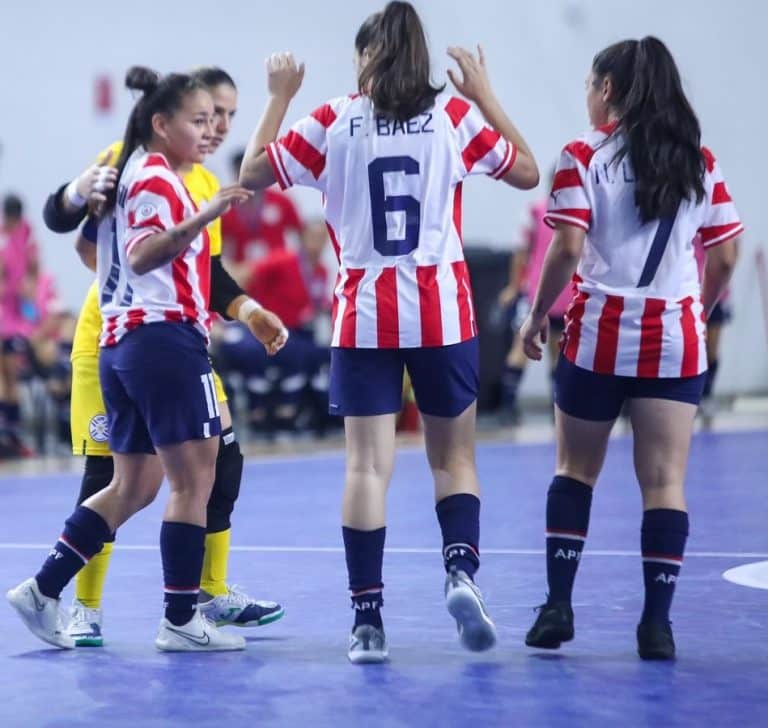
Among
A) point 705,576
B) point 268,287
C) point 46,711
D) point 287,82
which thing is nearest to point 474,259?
point 268,287

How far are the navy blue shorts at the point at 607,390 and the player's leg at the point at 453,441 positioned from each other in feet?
0.76

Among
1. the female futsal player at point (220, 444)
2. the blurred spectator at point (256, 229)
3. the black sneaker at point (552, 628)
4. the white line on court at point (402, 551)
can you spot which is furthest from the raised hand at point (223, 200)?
the blurred spectator at point (256, 229)

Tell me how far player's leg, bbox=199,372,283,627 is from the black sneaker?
2.55 feet

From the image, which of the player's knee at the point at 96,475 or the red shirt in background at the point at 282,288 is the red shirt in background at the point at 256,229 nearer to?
the red shirt in background at the point at 282,288

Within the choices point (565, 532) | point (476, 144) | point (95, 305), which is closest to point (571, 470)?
point (565, 532)

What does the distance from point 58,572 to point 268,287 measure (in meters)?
6.33

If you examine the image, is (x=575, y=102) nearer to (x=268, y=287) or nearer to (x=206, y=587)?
(x=268, y=287)

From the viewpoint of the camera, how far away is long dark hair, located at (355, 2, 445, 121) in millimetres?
3785

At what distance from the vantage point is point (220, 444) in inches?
173

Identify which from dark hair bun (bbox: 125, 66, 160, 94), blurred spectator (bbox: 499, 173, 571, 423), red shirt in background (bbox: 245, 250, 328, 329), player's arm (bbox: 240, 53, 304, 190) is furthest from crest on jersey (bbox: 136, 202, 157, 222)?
blurred spectator (bbox: 499, 173, 571, 423)

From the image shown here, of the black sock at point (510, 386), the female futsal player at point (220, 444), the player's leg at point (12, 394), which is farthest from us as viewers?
the black sock at point (510, 386)

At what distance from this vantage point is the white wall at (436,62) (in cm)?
1213

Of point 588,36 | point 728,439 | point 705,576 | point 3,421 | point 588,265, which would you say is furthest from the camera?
point 588,36

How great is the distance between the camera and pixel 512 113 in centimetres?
1311
